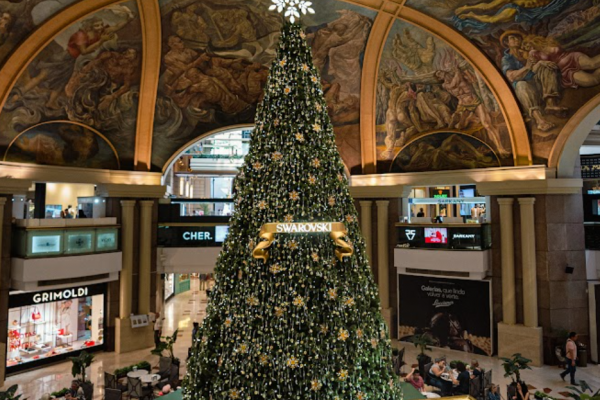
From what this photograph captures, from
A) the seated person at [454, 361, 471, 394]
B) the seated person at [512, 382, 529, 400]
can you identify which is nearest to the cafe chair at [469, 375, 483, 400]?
the seated person at [454, 361, 471, 394]

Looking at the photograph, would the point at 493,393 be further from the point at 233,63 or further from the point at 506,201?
the point at 233,63

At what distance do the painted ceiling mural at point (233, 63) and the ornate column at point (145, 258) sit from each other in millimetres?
1738

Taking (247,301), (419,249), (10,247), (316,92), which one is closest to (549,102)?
(419,249)

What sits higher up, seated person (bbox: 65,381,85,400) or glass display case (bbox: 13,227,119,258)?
glass display case (bbox: 13,227,119,258)

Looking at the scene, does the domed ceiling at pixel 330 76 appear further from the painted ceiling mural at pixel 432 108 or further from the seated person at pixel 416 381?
the seated person at pixel 416 381

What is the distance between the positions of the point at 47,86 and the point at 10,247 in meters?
5.01

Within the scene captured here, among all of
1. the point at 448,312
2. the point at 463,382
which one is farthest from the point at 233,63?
the point at 463,382

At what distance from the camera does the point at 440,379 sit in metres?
10.9

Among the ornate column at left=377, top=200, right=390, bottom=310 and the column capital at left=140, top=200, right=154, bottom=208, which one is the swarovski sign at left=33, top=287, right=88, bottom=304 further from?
the ornate column at left=377, top=200, right=390, bottom=310

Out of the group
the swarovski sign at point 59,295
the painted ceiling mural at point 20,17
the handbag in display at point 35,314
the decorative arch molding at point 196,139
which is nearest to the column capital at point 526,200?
the decorative arch molding at point 196,139

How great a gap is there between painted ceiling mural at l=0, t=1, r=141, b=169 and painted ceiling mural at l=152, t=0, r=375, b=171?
1108 mm

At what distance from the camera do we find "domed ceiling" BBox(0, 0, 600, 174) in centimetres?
1180

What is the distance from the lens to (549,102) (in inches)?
514

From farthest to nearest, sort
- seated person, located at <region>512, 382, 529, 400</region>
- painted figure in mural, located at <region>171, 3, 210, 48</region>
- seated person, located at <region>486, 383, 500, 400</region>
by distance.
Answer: painted figure in mural, located at <region>171, 3, 210, 48</region>, seated person, located at <region>512, 382, 529, 400</region>, seated person, located at <region>486, 383, 500, 400</region>
